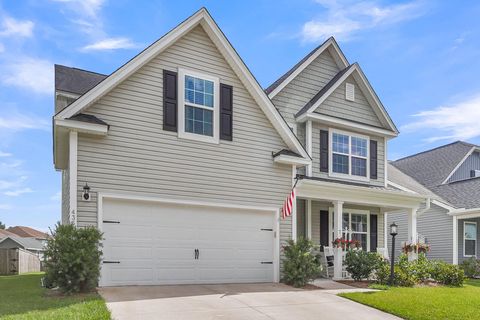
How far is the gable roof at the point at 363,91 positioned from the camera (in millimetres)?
15607

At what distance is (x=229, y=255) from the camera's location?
11.7 m

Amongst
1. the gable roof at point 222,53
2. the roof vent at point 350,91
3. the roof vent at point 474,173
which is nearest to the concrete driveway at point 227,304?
the gable roof at point 222,53

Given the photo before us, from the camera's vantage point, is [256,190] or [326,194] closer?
[256,190]

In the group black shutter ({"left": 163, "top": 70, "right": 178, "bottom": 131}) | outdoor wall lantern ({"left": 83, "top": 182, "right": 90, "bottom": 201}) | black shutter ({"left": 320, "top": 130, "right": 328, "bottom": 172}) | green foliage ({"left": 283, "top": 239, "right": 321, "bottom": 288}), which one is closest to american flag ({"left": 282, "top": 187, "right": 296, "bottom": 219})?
green foliage ({"left": 283, "top": 239, "right": 321, "bottom": 288})

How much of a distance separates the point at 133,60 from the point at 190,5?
2484 mm

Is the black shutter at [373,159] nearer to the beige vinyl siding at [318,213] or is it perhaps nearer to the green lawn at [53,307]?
the beige vinyl siding at [318,213]

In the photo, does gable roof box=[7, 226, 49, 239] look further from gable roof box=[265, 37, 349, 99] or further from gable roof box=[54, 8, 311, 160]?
gable roof box=[54, 8, 311, 160]

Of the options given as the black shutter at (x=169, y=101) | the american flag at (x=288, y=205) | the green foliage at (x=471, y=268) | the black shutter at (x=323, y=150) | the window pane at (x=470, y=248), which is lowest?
the green foliage at (x=471, y=268)

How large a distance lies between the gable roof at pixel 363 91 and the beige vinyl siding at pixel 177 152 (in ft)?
10.5

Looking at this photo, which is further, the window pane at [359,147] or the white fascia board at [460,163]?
the white fascia board at [460,163]

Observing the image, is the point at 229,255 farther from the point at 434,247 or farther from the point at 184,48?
the point at 434,247

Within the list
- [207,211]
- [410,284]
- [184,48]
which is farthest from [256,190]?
[410,284]

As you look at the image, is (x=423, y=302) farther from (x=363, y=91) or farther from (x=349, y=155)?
(x=363, y=91)

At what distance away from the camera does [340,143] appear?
53.4 ft
